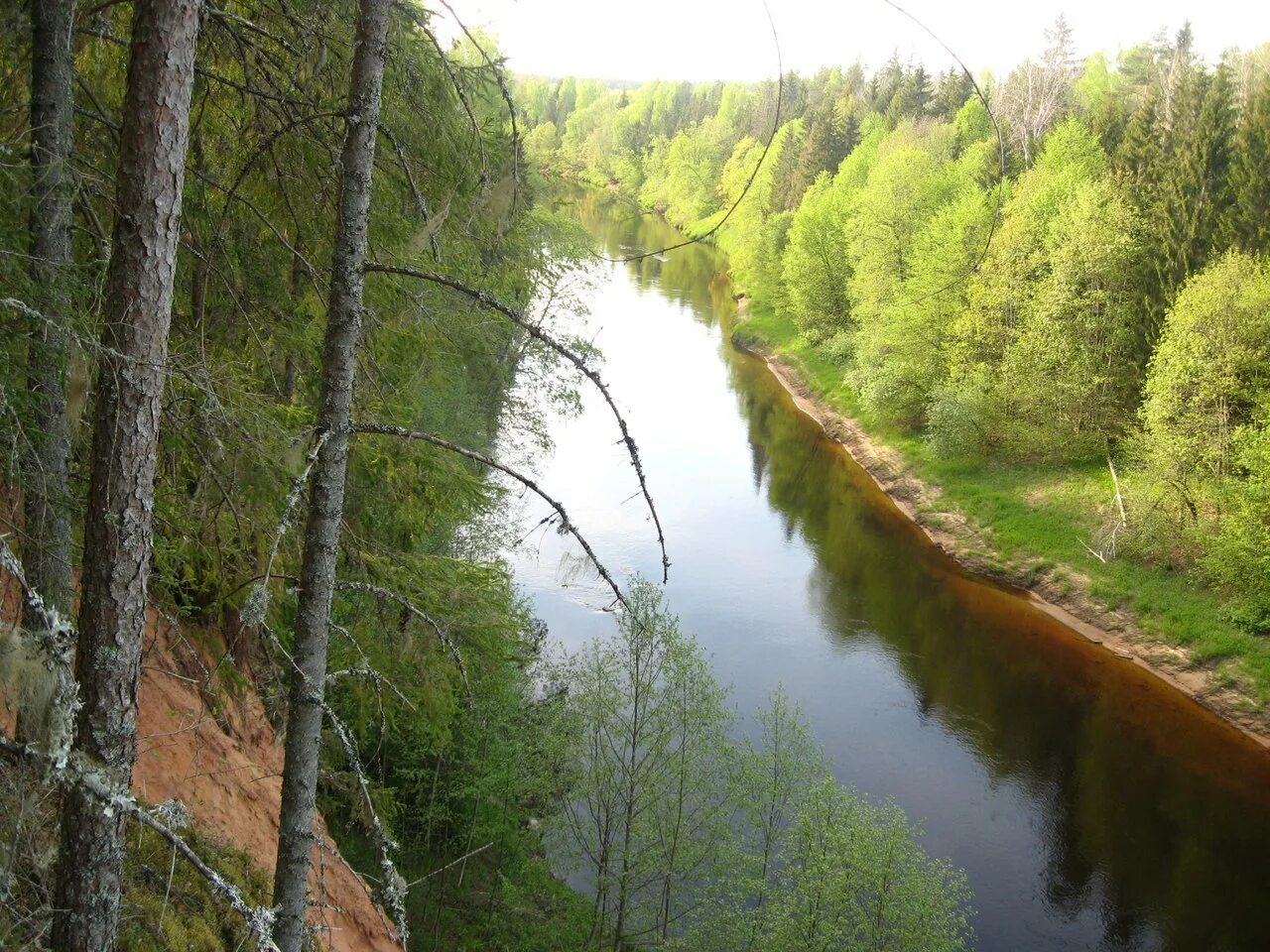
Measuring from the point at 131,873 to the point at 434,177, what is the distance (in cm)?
415

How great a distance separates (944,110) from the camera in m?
55.4

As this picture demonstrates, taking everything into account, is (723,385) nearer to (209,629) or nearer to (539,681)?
(539,681)

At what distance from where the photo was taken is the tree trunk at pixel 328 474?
12.1ft

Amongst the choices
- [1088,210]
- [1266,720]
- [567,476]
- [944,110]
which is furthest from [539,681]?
[944,110]

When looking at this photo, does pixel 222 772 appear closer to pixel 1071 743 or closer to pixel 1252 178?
pixel 1071 743

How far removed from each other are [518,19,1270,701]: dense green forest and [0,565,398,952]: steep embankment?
7.81 metres

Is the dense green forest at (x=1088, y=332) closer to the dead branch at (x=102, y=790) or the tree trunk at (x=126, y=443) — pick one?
the tree trunk at (x=126, y=443)

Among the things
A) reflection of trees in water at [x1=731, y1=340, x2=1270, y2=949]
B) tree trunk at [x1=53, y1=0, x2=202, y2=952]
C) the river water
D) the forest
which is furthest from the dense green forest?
tree trunk at [x1=53, y1=0, x2=202, y2=952]

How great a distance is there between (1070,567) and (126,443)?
81.5ft

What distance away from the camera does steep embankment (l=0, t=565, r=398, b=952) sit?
6758mm

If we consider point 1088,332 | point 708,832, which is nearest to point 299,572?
point 708,832

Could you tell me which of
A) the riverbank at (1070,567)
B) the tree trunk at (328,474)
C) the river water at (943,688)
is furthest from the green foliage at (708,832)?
the riverbank at (1070,567)

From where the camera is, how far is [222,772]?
7.27 metres

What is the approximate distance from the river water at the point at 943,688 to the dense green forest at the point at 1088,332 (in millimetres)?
2583
